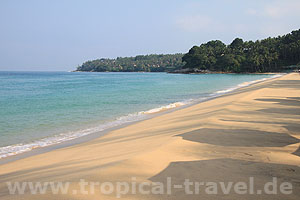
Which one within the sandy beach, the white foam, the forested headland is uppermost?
the forested headland

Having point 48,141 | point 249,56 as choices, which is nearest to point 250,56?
point 249,56

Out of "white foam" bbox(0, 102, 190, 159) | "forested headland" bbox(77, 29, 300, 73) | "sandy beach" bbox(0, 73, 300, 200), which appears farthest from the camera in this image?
"forested headland" bbox(77, 29, 300, 73)

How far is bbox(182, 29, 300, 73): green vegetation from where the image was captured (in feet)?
320

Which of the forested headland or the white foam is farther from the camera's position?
the forested headland

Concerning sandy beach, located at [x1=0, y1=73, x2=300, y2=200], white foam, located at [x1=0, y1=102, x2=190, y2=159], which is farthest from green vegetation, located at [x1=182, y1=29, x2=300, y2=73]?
sandy beach, located at [x1=0, y1=73, x2=300, y2=200]

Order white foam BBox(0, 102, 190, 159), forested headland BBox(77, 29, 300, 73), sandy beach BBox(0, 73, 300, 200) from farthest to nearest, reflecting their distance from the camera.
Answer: forested headland BBox(77, 29, 300, 73) < white foam BBox(0, 102, 190, 159) < sandy beach BBox(0, 73, 300, 200)

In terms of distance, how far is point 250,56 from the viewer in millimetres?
104500

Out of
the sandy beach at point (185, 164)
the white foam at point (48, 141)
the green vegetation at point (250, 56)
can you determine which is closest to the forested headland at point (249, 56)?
the green vegetation at point (250, 56)

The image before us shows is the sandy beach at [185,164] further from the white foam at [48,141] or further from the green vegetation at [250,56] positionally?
the green vegetation at [250,56]

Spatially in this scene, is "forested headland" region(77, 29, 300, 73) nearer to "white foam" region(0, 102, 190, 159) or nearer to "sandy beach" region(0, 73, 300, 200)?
"white foam" region(0, 102, 190, 159)

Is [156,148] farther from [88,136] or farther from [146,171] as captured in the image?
[88,136]

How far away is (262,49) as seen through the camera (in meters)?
104

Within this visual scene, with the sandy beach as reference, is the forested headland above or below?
above

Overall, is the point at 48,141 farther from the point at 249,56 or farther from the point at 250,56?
the point at 249,56
